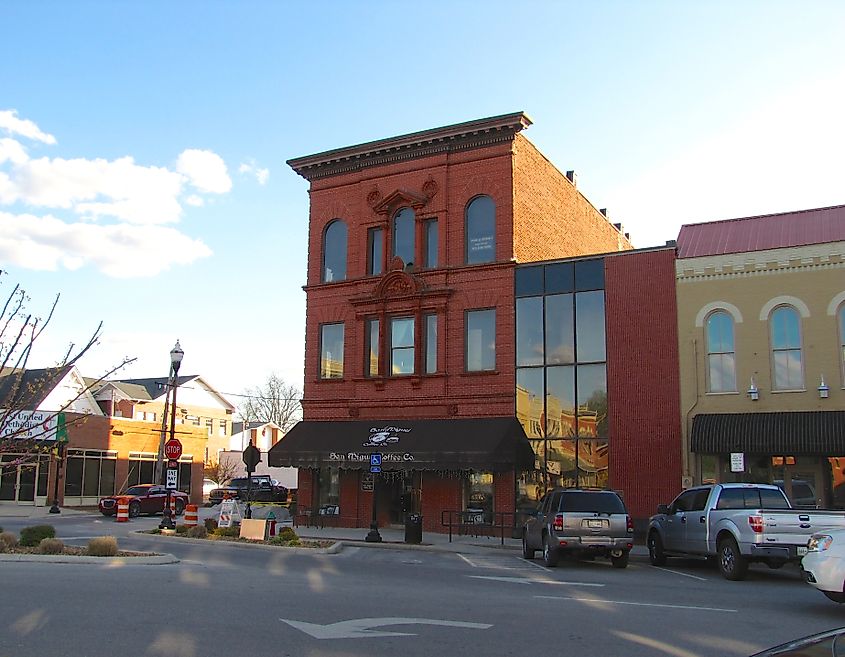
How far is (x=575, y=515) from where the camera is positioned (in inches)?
732

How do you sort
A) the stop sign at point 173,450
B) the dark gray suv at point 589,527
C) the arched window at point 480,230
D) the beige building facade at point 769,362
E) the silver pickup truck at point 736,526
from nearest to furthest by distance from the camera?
the silver pickup truck at point 736,526
the dark gray suv at point 589,527
the beige building facade at point 769,362
the stop sign at point 173,450
the arched window at point 480,230

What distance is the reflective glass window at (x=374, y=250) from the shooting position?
31.9 m

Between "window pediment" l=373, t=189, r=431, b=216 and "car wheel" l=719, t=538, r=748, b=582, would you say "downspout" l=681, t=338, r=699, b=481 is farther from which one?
"window pediment" l=373, t=189, r=431, b=216

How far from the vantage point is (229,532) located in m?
25.2

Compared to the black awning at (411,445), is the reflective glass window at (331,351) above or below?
above

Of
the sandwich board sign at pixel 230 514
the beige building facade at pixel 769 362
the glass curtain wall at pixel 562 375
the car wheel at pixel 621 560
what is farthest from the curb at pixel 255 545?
the beige building facade at pixel 769 362

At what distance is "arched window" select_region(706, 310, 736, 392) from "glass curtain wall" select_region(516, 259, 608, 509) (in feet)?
10.7

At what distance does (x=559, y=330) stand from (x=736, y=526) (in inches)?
496

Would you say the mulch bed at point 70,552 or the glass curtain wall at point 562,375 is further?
the glass curtain wall at point 562,375

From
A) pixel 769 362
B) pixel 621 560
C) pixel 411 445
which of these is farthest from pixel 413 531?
pixel 769 362

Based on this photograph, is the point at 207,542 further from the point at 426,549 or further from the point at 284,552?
the point at 426,549

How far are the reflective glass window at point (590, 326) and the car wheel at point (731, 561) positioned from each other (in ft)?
36.5

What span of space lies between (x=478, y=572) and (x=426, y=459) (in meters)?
10.4

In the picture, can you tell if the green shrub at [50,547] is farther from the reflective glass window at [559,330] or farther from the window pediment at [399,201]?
the window pediment at [399,201]
